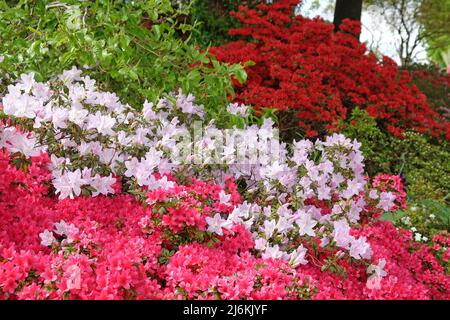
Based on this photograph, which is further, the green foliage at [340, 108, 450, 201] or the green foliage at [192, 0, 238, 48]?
the green foliage at [192, 0, 238, 48]

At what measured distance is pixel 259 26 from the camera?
8.03 meters

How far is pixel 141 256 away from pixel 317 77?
544 cm

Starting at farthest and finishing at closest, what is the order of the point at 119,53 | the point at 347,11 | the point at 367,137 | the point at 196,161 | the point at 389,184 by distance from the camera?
the point at 347,11, the point at 367,137, the point at 119,53, the point at 389,184, the point at 196,161

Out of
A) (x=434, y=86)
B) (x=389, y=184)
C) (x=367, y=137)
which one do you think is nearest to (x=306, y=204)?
(x=389, y=184)

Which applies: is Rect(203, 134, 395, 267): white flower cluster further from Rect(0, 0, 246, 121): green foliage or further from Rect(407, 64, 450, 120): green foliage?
Rect(407, 64, 450, 120): green foliage

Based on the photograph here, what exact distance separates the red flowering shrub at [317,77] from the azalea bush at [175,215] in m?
3.86

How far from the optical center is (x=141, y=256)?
215 centimetres

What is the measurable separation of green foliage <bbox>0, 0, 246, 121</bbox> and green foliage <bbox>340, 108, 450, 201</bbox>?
3.61 meters

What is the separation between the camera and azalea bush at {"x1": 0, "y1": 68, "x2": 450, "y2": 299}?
2018 mm

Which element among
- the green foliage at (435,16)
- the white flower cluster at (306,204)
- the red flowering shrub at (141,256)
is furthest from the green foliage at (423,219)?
the green foliage at (435,16)

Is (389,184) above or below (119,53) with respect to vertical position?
below

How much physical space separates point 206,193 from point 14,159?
0.78 meters

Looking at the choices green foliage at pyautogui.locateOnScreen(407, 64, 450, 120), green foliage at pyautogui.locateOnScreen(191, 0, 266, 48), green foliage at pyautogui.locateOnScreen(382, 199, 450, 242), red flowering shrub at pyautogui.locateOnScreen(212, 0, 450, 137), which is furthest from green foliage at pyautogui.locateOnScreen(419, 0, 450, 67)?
green foliage at pyautogui.locateOnScreen(382, 199, 450, 242)

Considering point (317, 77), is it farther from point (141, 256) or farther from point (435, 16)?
point (435, 16)
